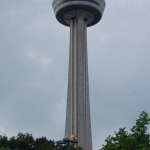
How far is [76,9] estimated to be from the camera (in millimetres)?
143500

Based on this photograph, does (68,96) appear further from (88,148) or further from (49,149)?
(49,149)

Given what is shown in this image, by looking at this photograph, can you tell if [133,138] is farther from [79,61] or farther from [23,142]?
[79,61]

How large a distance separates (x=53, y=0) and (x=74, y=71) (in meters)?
30.2

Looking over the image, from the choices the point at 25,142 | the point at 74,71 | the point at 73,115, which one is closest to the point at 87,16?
the point at 74,71

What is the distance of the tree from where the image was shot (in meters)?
27.0

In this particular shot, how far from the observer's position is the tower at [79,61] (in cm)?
13000

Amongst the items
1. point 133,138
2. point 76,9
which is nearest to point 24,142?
point 133,138

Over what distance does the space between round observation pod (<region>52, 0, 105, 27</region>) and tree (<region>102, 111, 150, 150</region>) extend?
383ft

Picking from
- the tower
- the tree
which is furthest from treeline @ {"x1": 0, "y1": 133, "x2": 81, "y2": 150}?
the tower

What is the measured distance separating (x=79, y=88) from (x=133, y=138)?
106949 millimetres

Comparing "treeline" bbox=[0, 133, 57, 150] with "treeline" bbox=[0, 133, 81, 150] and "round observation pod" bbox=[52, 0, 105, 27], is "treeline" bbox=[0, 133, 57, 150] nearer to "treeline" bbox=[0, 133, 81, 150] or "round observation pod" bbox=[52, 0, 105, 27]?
"treeline" bbox=[0, 133, 81, 150]

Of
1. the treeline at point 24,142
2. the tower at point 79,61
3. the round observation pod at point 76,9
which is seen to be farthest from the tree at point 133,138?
the round observation pod at point 76,9

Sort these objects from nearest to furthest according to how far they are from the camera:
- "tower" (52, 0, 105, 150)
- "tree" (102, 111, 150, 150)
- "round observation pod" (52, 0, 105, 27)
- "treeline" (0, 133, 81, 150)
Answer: "tree" (102, 111, 150, 150)
"treeline" (0, 133, 81, 150)
"tower" (52, 0, 105, 150)
"round observation pod" (52, 0, 105, 27)

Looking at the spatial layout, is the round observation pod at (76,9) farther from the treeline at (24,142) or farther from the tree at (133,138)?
the tree at (133,138)
